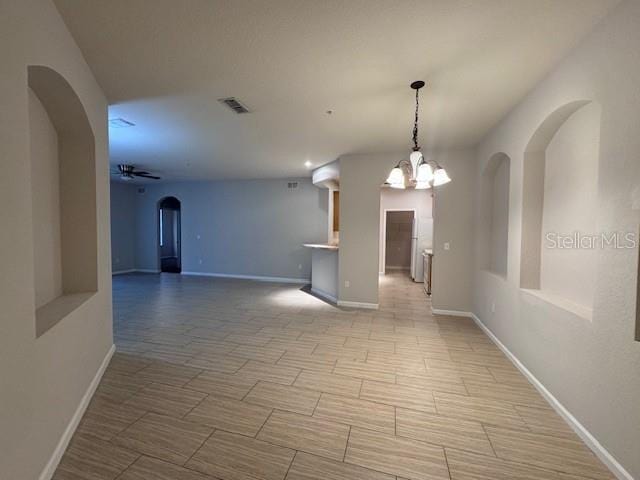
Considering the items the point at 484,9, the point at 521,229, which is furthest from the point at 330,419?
the point at 484,9

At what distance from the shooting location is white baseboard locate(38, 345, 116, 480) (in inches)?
59.4

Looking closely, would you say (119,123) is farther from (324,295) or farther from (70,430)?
(324,295)

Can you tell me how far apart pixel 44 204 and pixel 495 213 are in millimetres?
5129

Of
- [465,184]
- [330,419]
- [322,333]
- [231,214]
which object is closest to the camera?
[330,419]

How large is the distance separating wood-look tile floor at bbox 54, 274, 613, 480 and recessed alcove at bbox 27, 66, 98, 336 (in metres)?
0.98

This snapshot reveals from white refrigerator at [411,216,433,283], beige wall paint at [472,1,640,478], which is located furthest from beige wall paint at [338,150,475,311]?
white refrigerator at [411,216,433,283]

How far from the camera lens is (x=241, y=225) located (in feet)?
25.8

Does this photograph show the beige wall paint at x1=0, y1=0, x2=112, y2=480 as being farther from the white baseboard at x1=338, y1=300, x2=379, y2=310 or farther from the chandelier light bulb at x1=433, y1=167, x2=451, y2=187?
the white baseboard at x1=338, y1=300, x2=379, y2=310

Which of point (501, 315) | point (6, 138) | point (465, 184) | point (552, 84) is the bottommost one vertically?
point (501, 315)

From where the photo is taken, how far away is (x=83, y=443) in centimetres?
177

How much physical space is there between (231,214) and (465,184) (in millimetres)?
6150

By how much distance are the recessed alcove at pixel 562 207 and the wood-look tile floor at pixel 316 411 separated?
98cm

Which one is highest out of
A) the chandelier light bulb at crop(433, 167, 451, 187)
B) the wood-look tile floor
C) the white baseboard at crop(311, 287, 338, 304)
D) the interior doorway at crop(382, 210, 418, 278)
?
the chandelier light bulb at crop(433, 167, 451, 187)

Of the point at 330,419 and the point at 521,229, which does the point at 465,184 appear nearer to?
the point at 521,229
